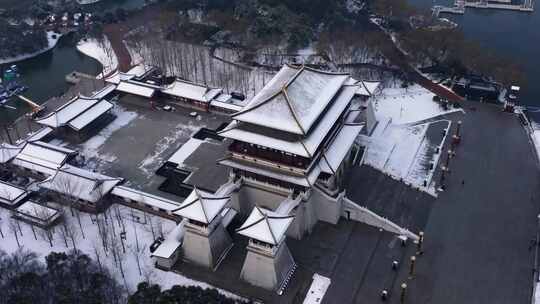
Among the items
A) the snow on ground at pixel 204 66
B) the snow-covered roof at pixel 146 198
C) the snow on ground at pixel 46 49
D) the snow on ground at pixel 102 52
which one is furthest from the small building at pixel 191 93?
the snow on ground at pixel 46 49

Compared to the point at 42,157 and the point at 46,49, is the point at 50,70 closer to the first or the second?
the point at 46,49

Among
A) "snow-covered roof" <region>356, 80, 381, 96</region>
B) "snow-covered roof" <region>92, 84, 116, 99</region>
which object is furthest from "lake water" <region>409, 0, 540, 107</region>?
"snow-covered roof" <region>92, 84, 116, 99</region>

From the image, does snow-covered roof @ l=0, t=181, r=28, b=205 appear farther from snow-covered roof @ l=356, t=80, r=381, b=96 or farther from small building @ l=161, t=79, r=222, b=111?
snow-covered roof @ l=356, t=80, r=381, b=96

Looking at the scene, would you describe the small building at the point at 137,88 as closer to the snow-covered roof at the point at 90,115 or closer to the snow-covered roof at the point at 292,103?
the snow-covered roof at the point at 90,115

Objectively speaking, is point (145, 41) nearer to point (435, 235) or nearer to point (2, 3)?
point (2, 3)

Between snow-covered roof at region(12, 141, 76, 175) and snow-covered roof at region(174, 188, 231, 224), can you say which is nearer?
snow-covered roof at region(174, 188, 231, 224)

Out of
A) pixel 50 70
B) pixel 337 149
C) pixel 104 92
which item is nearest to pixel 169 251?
pixel 337 149
